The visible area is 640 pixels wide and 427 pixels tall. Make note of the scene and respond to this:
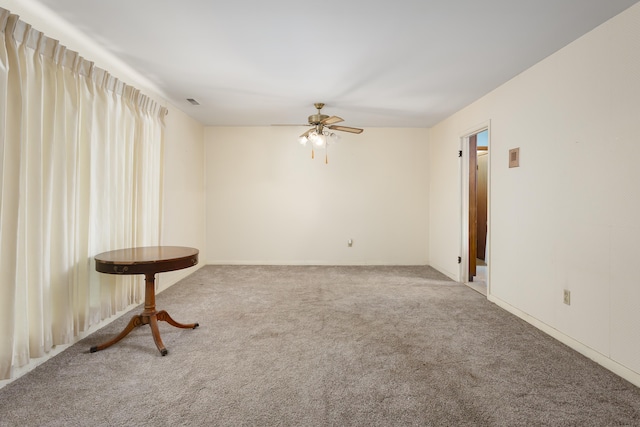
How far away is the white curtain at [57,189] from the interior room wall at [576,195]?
3844 millimetres

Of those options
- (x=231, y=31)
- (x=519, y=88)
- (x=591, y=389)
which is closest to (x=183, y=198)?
(x=231, y=31)

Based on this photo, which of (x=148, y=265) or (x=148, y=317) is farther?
(x=148, y=317)

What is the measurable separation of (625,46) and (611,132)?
0.56m

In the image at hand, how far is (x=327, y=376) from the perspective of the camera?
6.48 feet

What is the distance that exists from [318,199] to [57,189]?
12.4 feet

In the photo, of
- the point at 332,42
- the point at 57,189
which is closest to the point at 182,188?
the point at 57,189

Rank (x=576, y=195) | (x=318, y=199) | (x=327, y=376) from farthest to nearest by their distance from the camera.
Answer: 1. (x=318, y=199)
2. (x=576, y=195)
3. (x=327, y=376)

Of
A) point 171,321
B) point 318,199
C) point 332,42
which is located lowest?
point 171,321

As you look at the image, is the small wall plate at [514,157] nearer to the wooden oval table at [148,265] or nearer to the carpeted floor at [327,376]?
the carpeted floor at [327,376]

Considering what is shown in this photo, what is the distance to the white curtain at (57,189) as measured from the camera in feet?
5.91

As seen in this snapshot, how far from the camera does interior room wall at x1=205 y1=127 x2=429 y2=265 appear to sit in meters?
5.41

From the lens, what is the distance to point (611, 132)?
7.00 feet

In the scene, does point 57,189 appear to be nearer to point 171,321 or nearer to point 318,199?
point 171,321

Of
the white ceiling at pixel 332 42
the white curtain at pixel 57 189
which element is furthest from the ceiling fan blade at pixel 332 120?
the white curtain at pixel 57 189
